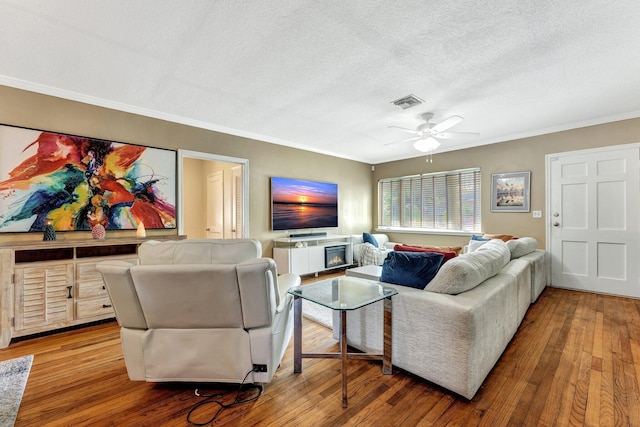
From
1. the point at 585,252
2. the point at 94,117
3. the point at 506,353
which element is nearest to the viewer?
the point at 506,353

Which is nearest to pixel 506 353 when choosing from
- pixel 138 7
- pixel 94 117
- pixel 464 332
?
pixel 464 332

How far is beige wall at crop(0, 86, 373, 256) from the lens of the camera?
2.84m

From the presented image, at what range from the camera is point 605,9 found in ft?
5.94

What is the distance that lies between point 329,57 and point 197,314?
7.34 feet

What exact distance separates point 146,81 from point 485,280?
144 inches

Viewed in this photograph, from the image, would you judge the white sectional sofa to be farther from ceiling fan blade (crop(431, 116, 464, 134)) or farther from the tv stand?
the tv stand

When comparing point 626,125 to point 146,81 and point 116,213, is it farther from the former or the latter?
point 116,213

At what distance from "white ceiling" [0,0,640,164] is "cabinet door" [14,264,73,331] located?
188cm

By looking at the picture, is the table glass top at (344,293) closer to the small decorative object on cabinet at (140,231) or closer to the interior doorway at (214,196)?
the small decorative object on cabinet at (140,231)

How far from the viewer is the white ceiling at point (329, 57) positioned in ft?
6.04

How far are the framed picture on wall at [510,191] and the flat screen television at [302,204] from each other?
9.74 feet

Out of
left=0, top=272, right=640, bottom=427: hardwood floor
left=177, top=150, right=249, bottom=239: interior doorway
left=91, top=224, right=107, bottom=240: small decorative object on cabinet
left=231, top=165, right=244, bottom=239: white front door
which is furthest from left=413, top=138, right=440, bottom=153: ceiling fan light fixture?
left=91, top=224, right=107, bottom=240: small decorative object on cabinet

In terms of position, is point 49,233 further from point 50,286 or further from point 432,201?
point 432,201

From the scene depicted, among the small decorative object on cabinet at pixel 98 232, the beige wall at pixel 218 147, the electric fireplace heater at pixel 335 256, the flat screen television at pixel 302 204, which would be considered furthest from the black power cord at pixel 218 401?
→ the electric fireplace heater at pixel 335 256
